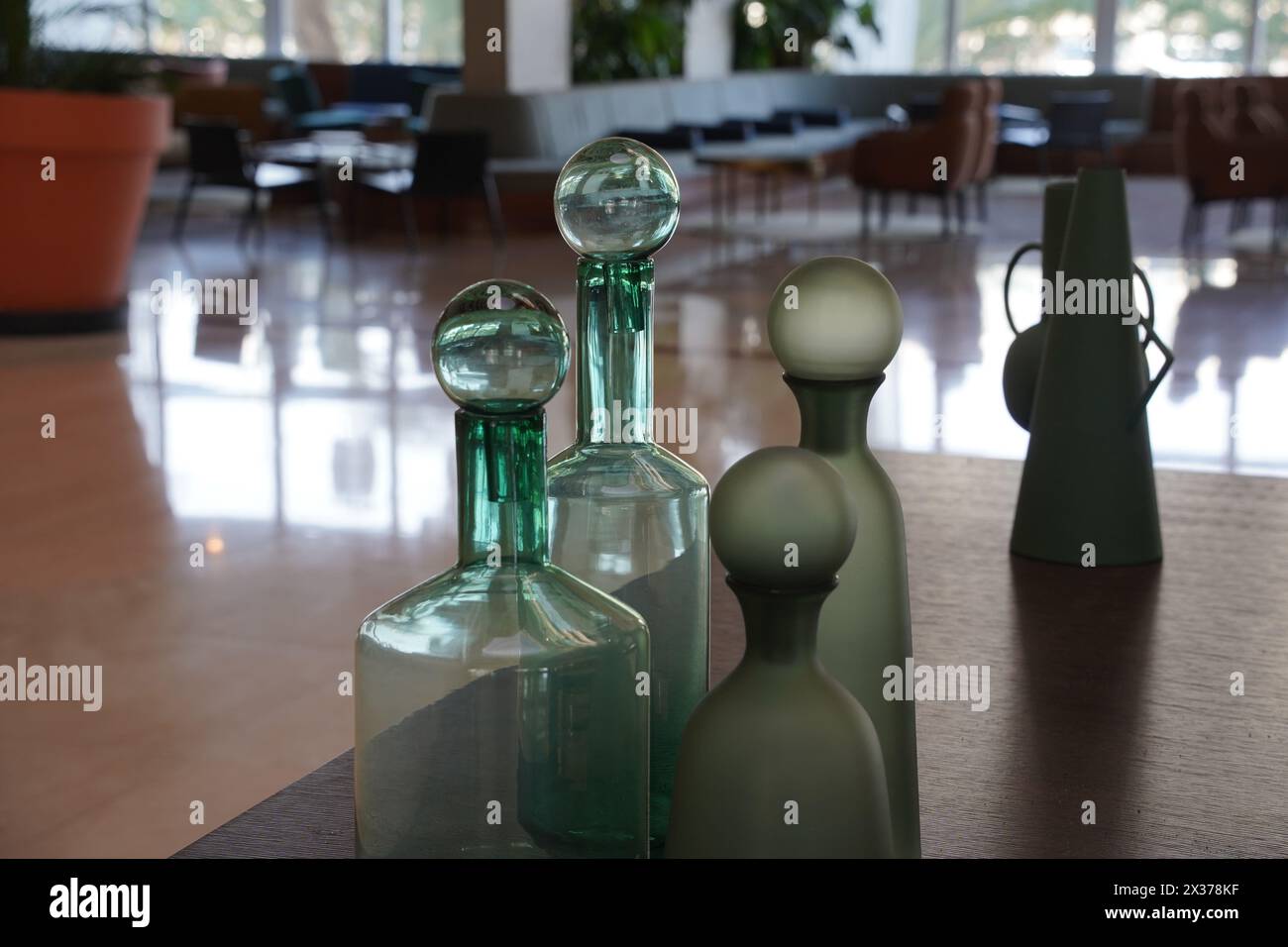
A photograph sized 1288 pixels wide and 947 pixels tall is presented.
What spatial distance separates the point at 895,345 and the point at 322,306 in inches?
278

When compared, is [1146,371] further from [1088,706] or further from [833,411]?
[833,411]

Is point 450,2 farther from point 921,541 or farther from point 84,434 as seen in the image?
point 921,541

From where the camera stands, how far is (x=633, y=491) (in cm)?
64

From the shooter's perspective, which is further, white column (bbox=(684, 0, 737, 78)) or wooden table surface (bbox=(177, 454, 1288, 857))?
white column (bbox=(684, 0, 737, 78))

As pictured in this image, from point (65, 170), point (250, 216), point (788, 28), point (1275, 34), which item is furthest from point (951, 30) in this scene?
point (65, 170)

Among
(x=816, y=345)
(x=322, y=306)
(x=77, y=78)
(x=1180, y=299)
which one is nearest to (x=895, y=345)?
(x=816, y=345)

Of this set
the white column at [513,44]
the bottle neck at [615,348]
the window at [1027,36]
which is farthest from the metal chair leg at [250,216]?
the bottle neck at [615,348]

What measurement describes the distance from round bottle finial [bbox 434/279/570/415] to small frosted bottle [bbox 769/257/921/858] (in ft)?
0.46

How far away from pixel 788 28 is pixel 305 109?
4.79 metres

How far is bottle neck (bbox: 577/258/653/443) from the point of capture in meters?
0.63

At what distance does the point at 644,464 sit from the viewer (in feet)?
2.15

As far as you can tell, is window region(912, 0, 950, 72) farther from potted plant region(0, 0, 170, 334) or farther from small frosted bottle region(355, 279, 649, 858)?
small frosted bottle region(355, 279, 649, 858)

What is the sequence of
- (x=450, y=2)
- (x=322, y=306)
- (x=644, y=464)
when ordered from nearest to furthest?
(x=644, y=464) < (x=322, y=306) < (x=450, y=2)

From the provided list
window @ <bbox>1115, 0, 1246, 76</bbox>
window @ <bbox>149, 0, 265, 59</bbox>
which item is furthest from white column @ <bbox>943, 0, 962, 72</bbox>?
window @ <bbox>149, 0, 265, 59</bbox>
